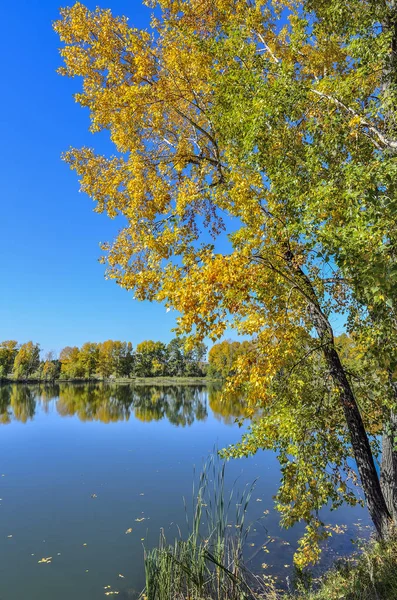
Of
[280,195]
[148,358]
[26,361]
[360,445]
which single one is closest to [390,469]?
[360,445]

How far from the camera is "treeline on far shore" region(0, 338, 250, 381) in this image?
91.9 meters

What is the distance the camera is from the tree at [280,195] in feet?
13.4

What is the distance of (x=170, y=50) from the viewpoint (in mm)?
6773

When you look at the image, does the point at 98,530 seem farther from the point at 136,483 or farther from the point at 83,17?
the point at 83,17

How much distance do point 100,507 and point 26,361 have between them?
273 ft

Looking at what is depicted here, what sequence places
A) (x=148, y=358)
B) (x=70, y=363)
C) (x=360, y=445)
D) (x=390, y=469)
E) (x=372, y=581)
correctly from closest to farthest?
(x=372, y=581) → (x=360, y=445) → (x=390, y=469) → (x=70, y=363) → (x=148, y=358)

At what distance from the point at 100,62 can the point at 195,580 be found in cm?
872

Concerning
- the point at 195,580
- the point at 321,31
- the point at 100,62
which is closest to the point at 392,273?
the point at 195,580

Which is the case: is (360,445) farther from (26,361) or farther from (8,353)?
(8,353)

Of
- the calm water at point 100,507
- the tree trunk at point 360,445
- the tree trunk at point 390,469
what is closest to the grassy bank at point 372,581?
the tree trunk at point 360,445

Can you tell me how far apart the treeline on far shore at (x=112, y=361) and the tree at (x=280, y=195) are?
81.8 metres

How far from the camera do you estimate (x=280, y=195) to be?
182 inches

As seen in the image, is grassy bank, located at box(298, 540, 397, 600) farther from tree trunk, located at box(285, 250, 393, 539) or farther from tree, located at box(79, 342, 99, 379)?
tree, located at box(79, 342, 99, 379)

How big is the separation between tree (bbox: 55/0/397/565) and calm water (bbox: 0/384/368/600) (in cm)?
301
